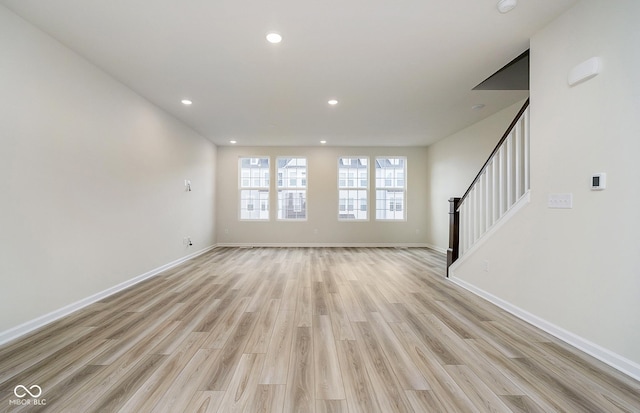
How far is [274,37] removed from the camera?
7.93ft

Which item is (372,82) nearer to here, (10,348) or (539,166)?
(539,166)

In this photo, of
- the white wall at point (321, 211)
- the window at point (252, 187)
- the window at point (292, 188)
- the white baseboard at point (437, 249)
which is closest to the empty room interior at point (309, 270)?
the white baseboard at point (437, 249)

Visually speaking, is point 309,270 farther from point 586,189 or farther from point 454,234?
point 586,189

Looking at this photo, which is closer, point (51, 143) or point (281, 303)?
point (51, 143)

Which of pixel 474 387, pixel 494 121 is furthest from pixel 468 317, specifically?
pixel 494 121

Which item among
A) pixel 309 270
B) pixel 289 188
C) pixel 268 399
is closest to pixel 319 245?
pixel 289 188

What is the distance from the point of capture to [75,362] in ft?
5.78

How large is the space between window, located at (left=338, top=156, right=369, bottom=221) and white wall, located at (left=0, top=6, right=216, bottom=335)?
14.2ft

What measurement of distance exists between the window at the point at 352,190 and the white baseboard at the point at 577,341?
14.3 feet

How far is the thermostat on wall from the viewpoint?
6.02 ft

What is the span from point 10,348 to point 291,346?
6.83 ft

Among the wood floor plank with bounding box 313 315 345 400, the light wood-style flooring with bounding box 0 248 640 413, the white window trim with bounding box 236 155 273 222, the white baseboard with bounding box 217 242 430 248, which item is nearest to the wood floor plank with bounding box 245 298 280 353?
the light wood-style flooring with bounding box 0 248 640 413

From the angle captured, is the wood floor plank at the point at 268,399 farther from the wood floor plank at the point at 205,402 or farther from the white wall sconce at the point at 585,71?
the white wall sconce at the point at 585,71

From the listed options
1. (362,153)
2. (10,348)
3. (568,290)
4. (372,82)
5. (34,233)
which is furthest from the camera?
(362,153)
